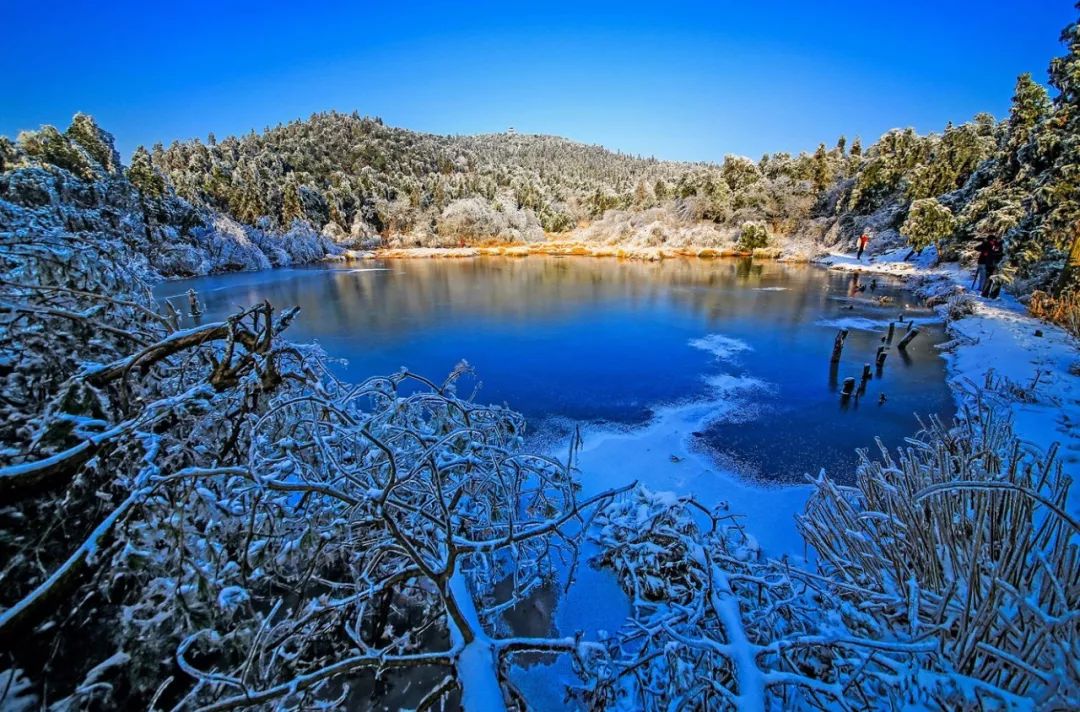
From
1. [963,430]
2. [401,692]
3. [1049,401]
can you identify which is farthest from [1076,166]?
[401,692]

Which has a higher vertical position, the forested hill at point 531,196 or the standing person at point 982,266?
the forested hill at point 531,196

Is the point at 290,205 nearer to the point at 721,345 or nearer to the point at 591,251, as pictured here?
the point at 591,251

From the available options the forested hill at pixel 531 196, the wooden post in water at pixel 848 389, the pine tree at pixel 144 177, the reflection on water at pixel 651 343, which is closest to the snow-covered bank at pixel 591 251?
the forested hill at pixel 531 196

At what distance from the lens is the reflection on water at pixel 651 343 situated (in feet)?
30.4

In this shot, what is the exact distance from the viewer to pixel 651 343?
50.6 ft

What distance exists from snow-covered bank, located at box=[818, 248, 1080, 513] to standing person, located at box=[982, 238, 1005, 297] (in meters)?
0.51

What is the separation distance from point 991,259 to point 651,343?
48.3ft

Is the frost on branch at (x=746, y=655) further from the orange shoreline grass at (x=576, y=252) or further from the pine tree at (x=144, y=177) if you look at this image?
the pine tree at (x=144, y=177)

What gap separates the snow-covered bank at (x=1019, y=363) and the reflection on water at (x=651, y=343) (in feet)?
2.75

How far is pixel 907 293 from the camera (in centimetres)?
2308

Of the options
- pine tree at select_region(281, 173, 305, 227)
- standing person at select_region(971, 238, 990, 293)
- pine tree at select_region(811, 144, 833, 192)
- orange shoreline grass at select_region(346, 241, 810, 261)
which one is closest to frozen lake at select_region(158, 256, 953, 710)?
standing person at select_region(971, 238, 990, 293)

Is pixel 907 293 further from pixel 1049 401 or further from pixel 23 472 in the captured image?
pixel 23 472

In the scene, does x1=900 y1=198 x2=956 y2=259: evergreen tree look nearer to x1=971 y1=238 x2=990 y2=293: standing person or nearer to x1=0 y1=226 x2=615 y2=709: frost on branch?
x1=971 y1=238 x2=990 y2=293: standing person

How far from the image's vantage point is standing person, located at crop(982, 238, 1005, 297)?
56.0 ft
